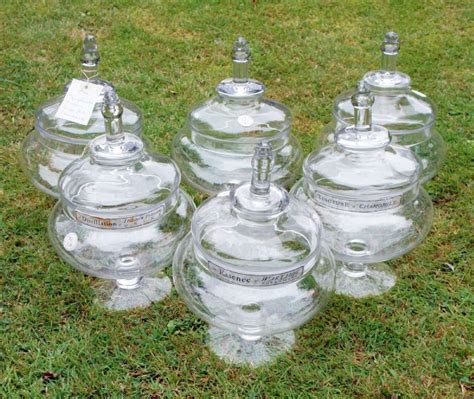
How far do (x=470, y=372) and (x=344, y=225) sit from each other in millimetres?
579

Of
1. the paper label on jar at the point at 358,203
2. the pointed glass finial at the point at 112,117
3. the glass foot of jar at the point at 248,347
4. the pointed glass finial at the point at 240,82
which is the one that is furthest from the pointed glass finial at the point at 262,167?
the pointed glass finial at the point at 240,82

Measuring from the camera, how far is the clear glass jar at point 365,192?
6.23ft

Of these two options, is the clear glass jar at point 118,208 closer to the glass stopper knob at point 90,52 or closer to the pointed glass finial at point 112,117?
the pointed glass finial at point 112,117

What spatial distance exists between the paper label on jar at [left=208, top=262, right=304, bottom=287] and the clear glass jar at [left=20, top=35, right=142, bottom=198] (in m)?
0.80

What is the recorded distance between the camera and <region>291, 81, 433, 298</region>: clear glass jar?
1899 mm

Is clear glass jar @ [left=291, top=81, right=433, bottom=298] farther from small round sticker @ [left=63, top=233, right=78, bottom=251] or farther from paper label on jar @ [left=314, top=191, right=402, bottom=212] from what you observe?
small round sticker @ [left=63, top=233, right=78, bottom=251]

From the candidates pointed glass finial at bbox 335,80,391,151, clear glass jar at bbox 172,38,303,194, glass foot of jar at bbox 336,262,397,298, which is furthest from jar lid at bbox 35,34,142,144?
glass foot of jar at bbox 336,262,397,298

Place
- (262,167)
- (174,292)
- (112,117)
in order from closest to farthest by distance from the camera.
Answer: (262,167), (112,117), (174,292)

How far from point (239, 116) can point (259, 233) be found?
740mm

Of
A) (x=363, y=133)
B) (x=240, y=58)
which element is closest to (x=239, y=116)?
(x=240, y=58)

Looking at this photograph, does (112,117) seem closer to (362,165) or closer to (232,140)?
(232,140)

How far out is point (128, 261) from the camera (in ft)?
6.35

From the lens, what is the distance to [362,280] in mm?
2316

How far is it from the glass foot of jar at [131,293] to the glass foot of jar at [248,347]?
268mm
